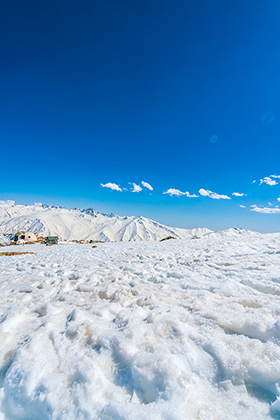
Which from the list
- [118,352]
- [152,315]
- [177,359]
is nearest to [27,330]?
[118,352]

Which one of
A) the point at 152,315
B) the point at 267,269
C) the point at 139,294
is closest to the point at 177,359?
the point at 152,315

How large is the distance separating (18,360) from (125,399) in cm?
→ 152

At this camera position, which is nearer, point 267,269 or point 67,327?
point 67,327

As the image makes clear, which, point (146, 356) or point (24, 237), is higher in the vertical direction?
point (146, 356)

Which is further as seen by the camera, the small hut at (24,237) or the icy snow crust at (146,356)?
the small hut at (24,237)

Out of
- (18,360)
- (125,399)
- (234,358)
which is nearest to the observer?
(125,399)

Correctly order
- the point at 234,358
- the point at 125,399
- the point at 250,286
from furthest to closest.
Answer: the point at 250,286
the point at 234,358
the point at 125,399

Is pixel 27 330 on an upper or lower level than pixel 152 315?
lower

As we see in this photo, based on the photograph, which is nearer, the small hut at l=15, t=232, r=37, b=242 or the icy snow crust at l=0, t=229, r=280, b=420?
the icy snow crust at l=0, t=229, r=280, b=420

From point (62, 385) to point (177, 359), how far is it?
135cm

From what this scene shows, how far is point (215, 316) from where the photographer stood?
2.91m

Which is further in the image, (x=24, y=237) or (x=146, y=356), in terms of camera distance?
(x=24, y=237)

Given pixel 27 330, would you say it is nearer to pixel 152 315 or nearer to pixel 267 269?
pixel 152 315

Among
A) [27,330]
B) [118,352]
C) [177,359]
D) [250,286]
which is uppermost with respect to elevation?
[250,286]
